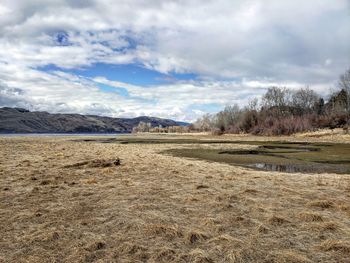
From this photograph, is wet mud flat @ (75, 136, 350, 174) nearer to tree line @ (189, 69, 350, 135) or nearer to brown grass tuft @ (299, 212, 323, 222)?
brown grass tuft @ (299, 212, 323, 222)

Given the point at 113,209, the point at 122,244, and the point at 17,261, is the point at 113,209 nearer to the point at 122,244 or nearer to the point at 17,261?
the point at 122,244

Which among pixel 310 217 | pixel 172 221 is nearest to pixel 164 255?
pixel 172 221

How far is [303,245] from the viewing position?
770cm

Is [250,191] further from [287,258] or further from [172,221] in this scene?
[287,258]

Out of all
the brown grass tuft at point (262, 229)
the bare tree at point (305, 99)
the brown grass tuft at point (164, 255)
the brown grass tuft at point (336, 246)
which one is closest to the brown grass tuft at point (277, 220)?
the brown grass tuft at point (262, 229)

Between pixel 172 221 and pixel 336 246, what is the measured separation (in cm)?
418

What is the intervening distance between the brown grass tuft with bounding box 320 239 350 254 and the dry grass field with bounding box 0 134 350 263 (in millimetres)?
23

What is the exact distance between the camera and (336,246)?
7422mm

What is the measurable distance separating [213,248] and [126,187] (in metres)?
7.61

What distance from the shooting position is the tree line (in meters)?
111

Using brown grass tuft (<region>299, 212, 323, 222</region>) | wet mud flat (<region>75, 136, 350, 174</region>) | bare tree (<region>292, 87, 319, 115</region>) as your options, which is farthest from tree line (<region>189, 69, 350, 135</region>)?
brown grass tuft (<region>299, 212, 323, 222</region>)

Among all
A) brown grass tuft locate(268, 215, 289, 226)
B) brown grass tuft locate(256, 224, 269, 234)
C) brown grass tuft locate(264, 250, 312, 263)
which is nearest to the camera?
brown grass tuft locate(264, 250, 312, 263)

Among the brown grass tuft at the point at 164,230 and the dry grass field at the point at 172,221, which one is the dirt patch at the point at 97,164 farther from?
the brown grass tuft at the point at 164,230

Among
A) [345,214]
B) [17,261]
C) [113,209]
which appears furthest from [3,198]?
[345,214]
